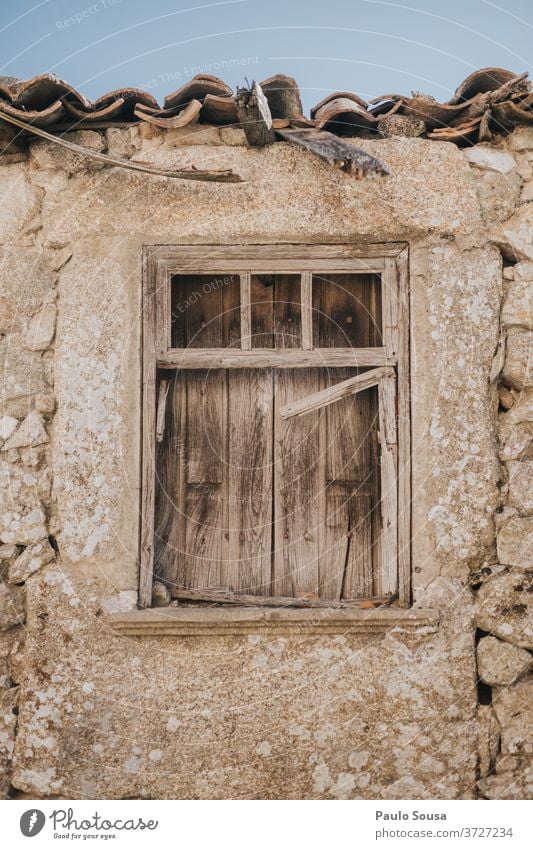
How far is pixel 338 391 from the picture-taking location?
3.78 metres

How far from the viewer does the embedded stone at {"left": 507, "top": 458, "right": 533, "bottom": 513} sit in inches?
142

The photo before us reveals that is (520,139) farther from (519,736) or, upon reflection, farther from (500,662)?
(519,736)

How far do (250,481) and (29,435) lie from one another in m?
0.99

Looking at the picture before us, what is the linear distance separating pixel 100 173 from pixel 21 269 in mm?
545

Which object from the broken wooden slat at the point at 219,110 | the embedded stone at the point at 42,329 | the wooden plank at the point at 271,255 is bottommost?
the embedded stone at the point at 42,329

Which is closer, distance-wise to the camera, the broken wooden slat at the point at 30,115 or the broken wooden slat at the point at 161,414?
the broken wooden slat at the point at 30,115

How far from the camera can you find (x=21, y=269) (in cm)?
372

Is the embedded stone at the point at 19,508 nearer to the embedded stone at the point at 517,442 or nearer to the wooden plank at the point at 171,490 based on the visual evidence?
the wooden plank at the point at 171,490

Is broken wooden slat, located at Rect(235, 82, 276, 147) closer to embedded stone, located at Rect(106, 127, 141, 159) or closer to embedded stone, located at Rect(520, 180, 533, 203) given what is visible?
embedded stone, located at Rect(106, 127, 141, 159)

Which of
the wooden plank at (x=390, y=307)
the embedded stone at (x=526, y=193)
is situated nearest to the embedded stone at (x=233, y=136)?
the wooden plank at (x=390, y=307)

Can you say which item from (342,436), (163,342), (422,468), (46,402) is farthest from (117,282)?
(422,468)

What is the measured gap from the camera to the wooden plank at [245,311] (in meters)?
3.83

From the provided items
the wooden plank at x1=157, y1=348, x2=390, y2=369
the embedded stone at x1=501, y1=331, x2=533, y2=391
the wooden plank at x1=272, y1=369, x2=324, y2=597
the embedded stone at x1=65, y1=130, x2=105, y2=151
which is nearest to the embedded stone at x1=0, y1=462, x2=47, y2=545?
the wooden plank at x1=157, y1=348, x2=390, y2=369

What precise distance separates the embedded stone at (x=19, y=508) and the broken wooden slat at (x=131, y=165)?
1357mm
